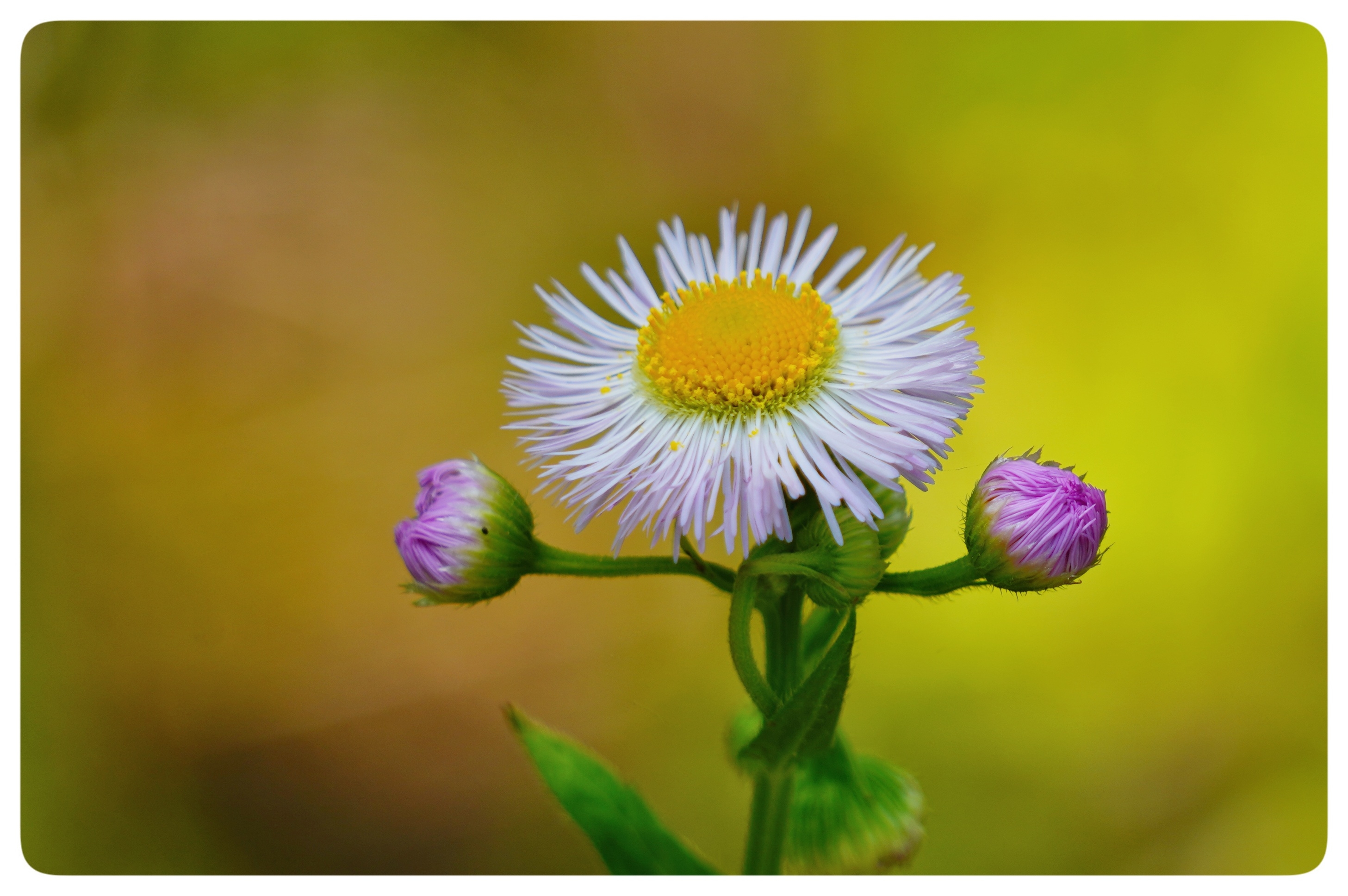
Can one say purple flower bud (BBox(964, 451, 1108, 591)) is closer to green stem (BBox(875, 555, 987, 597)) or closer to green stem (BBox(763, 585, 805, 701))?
green stem (BBox(875, 555, 987, 597))

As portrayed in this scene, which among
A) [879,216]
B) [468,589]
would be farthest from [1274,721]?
[468,589]

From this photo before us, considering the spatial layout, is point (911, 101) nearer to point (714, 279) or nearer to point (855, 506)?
point (714, 279)

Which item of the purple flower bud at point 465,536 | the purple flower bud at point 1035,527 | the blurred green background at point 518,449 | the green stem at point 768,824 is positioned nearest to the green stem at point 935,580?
the purple flower bud at point 1035,527

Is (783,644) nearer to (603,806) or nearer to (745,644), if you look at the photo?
(745,644)

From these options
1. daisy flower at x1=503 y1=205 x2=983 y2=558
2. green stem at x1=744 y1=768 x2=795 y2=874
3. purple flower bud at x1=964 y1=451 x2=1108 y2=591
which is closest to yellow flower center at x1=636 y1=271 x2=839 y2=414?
daisy flower at x1=503 y1=205 x2=983 y2=558

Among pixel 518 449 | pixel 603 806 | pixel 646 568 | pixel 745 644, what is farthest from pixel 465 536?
pixel 518 449

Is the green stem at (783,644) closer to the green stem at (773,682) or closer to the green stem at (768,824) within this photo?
the green stem at (773,682)
